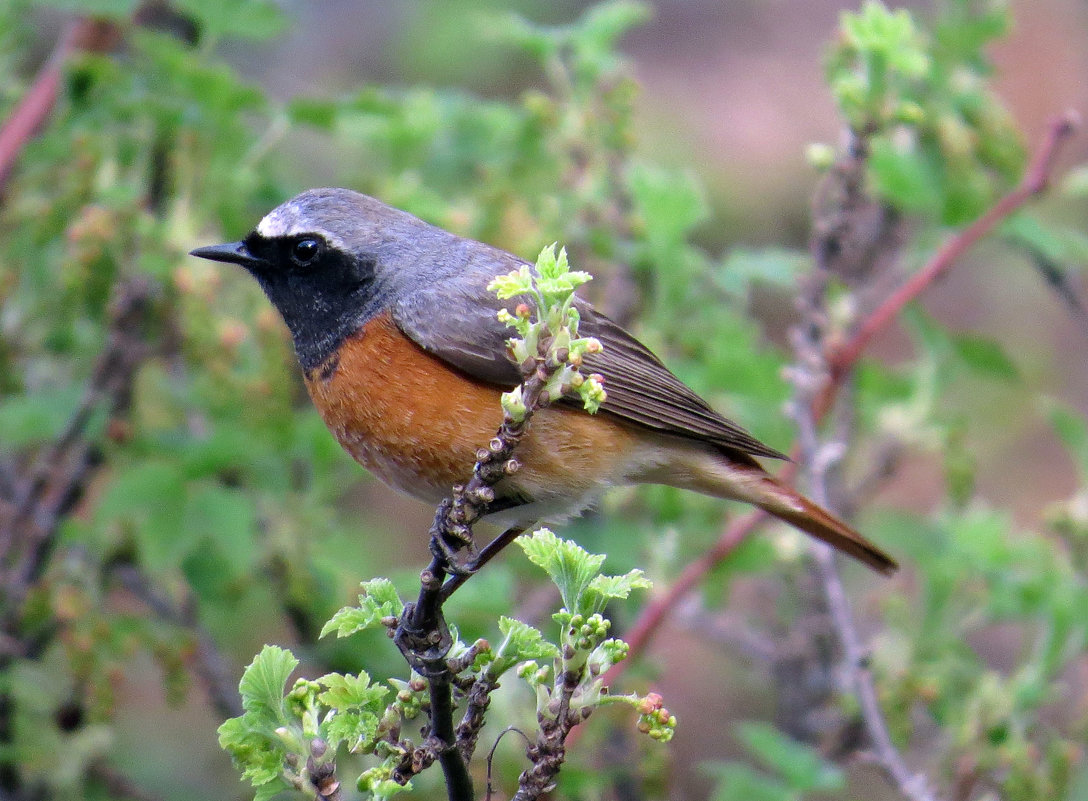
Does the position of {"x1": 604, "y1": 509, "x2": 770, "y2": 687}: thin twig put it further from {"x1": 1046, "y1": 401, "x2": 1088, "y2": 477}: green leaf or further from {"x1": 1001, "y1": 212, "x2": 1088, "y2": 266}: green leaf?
{"x1": 1001, "y1": 212, "x2": 1088, "y2": 266}: green leaf

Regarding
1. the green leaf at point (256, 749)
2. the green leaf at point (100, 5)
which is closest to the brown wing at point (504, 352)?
the green leaf at point (100, 5)

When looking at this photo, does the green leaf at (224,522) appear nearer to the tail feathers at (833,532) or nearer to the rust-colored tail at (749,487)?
the rust-colored tail at (749,487)

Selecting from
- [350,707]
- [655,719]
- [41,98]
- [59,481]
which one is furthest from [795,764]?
[41,98]

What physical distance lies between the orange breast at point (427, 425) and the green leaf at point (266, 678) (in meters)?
1.23

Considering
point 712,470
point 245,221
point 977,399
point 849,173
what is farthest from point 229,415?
point 977,399

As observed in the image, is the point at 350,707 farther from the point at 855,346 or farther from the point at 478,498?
the point at 855,346

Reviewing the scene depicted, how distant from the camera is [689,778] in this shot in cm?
742

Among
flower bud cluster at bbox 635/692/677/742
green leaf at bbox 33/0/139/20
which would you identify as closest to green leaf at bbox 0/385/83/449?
green leaf at bbox 33/0/139/20

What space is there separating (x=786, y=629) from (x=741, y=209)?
5.44 metres

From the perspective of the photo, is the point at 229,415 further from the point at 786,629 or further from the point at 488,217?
the point at 786,629

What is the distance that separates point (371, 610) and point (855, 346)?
2127 millimetres

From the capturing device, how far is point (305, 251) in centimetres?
355

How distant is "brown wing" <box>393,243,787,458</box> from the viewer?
334 centimetres

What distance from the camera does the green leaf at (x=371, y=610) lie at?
7.16 feet
